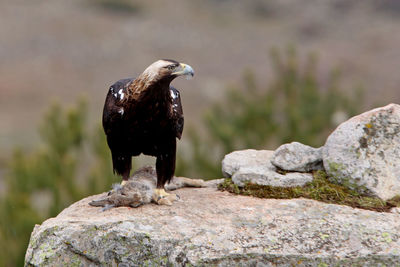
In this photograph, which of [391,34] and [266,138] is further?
[391,34]

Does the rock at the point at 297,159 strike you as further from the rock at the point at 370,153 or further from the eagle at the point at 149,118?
the eagle at the point at 149,118

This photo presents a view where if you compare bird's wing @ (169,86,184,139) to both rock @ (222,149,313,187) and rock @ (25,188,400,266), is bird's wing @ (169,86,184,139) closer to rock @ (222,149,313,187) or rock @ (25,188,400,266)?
rock @ (222,149,313,187)


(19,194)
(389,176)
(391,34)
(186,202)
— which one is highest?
(391,34)

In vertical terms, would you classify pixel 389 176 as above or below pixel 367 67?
below

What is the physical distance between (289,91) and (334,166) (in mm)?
8247

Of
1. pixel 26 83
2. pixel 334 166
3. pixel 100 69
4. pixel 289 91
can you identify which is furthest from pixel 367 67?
pixel 334 166

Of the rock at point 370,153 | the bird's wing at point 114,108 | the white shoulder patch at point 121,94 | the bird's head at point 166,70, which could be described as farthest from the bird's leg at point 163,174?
the rock at point 370,153

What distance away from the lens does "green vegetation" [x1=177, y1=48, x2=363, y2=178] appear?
11930 mm

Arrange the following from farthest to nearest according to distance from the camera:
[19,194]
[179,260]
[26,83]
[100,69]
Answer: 1. [100,69]
2. [26,83]
3. [19,194]
4. [179,260]

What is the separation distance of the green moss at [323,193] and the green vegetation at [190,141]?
494cm

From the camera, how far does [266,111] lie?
1216 cm

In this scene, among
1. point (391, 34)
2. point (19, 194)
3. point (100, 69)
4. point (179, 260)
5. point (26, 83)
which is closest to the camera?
point (179, 260)

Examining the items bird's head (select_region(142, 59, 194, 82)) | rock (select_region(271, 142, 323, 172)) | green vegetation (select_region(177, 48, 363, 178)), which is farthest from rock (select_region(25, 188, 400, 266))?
green vegetation (select_region(177, 48, 363, 178))

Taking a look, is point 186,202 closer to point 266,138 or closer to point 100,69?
point 266,138
